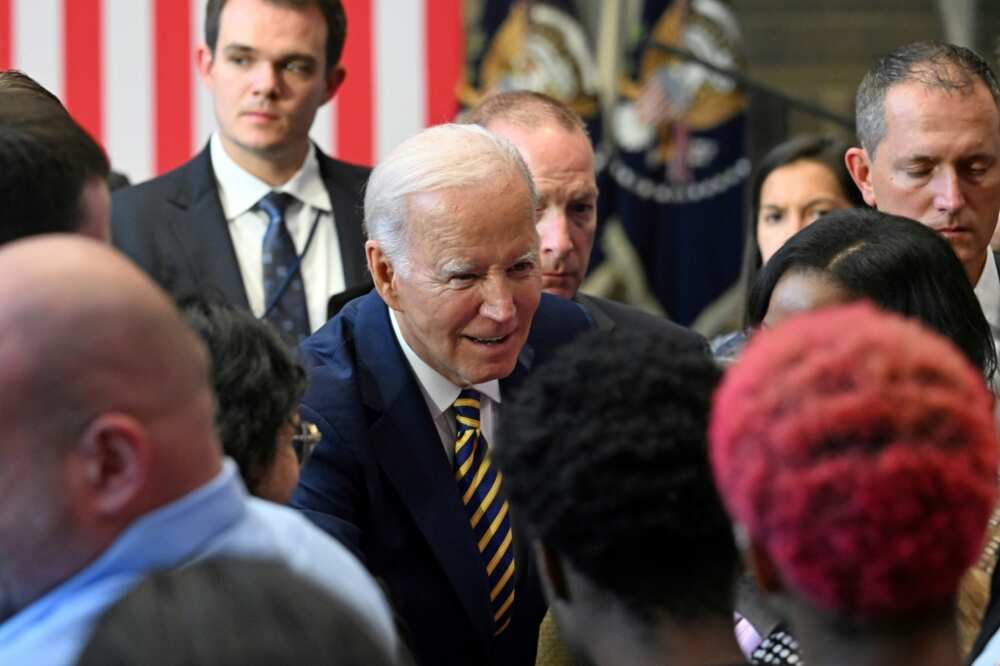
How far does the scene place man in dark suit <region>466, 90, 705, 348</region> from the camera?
407 cm

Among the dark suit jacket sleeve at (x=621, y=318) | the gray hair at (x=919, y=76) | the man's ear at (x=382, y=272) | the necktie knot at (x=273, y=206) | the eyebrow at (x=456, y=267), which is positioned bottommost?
the dark suit jacket sleeve at (x=621, y=318)

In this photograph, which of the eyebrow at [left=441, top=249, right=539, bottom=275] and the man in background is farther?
the man in background

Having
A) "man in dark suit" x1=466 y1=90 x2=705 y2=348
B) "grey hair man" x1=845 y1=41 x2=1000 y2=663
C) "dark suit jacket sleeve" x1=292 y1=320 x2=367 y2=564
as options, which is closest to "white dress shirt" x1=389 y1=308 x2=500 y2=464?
"dark suit jacket sleeve" x1=292 y1=320 x2=367 y2=564

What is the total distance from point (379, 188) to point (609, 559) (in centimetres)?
158

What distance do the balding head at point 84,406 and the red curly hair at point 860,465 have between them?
1.71ft

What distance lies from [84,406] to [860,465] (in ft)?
2.28

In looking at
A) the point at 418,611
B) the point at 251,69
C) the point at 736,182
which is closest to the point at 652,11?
the point at 736,182

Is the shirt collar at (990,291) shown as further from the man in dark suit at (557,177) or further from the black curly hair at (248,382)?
the black curly hair at (248,382)

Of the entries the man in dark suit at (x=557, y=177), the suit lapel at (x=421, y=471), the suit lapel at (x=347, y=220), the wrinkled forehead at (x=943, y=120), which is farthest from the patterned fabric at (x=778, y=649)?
the suit lapel at (x=347, y=220)

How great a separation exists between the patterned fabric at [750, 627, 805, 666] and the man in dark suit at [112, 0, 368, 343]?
191cm

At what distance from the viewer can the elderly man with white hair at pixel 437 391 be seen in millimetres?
2922

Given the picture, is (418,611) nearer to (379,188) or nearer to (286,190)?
(379,188)

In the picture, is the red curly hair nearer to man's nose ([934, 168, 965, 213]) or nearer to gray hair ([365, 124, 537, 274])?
gray hair ([365, 124, 537, 274])

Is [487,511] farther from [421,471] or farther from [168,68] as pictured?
[168,68]
